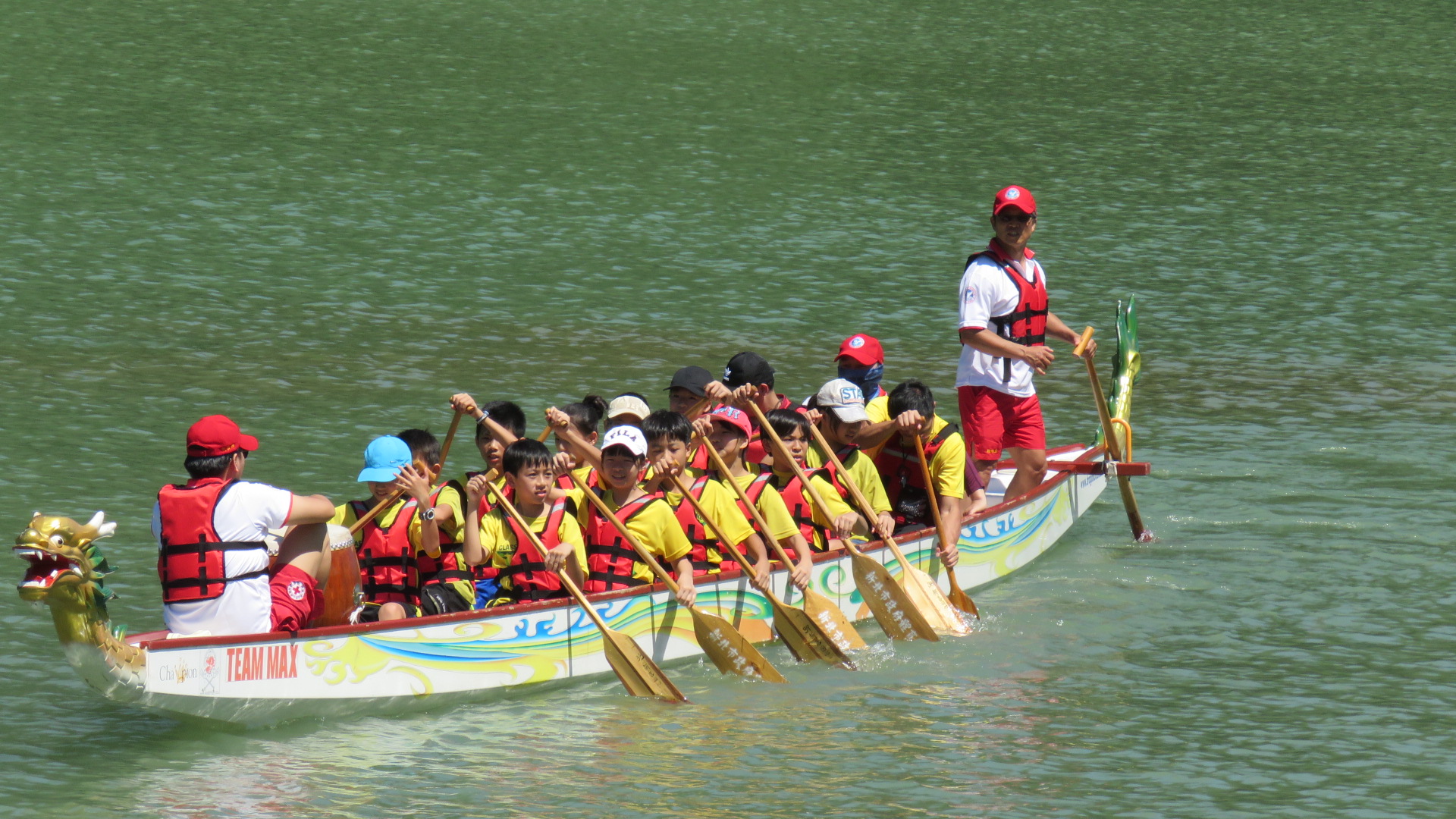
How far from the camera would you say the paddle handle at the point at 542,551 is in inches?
416

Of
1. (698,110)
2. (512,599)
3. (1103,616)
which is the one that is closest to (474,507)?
(512,599)

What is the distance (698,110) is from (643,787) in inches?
873

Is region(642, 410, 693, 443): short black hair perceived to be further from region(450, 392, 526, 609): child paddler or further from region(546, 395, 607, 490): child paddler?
region(450, 392, 526, 609): child paddler

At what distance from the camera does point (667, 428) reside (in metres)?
11.3

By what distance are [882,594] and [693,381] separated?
193 cm

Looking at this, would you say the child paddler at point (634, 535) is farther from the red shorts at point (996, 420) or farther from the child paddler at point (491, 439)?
the red shorts at point (996, 420)

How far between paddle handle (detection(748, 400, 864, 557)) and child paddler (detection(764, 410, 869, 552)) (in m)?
0.04

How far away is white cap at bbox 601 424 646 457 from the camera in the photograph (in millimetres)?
11008

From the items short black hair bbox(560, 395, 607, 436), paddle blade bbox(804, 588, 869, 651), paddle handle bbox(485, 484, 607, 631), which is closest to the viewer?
paddle handle bbox(485, 484, 607, 631)

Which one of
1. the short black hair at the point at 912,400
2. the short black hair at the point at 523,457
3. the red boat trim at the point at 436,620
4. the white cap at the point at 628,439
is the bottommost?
the red boat trim at the point at 436,620

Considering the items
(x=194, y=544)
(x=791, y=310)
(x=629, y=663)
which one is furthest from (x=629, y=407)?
(x=791, y=310)

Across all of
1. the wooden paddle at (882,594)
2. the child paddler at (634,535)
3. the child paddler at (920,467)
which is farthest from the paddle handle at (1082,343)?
the child paddler at (634,535)

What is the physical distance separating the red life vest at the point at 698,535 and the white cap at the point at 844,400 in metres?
1.07

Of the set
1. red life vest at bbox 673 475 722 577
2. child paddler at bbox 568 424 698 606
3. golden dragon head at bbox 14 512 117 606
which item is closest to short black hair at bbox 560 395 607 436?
red life vest at bbox 673 475 722 577
